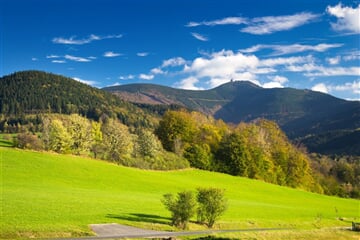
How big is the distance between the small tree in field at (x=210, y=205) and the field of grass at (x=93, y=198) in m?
1.15

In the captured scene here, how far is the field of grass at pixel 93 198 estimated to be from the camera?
95.6 feet

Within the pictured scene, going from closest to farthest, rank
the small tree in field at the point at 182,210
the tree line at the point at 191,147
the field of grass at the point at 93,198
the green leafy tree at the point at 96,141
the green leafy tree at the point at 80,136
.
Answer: the field of grass at the point at 93,198
the small tree in field at the point at 182,210
the tree line at the point at 191,147
the green leafy tree at the point at 96,141
the green leafy tree at the point at 80,136

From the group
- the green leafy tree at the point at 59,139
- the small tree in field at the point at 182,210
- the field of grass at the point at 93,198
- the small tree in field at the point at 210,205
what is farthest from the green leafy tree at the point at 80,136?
the small tree in field at the point at 182,210

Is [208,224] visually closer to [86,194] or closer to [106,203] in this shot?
[106,203]

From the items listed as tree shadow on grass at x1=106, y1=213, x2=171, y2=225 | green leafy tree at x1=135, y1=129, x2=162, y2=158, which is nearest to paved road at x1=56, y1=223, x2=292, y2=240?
tree shadow on grass at x1=106, y1=213, x2=171, y2=225

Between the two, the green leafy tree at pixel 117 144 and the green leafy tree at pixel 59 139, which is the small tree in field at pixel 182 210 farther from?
the green leafy tree at pixel 59 139

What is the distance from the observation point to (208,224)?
36219 millimetres

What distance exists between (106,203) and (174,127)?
5950 centimetres

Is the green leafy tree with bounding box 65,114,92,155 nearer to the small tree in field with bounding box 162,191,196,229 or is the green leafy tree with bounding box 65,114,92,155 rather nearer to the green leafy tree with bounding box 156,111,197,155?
the green leafy tree with bounding box 156,111,197,155

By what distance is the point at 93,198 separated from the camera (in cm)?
4169

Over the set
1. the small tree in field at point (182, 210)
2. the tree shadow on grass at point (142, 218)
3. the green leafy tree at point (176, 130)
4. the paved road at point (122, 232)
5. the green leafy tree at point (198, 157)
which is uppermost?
the green leafy tree at point (176, 130)

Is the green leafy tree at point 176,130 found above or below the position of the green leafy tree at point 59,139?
above

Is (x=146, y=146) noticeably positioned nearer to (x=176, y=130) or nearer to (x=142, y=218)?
(x=176, y=130)

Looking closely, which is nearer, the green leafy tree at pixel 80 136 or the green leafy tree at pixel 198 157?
the green leafy tree at pixel 80 136
